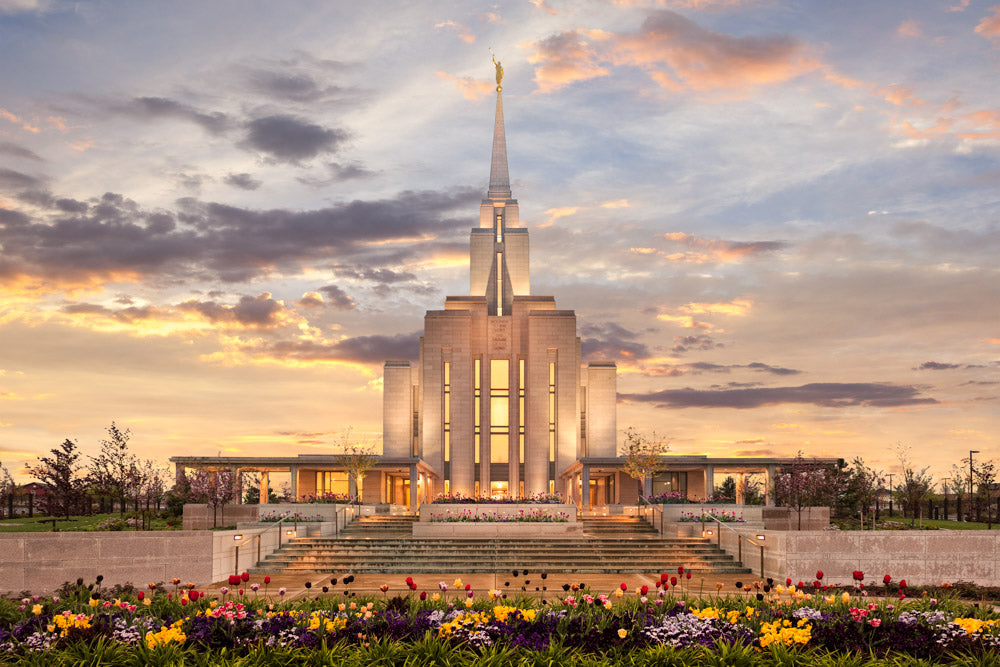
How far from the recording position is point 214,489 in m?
42.3

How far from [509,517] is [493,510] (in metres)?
1.11

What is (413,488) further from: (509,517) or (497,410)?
(509,517)

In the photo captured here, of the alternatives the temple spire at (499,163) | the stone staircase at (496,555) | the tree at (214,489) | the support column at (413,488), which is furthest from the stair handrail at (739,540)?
the temple spire at (499,163)

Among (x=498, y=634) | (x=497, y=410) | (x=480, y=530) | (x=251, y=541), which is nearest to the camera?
(x=498, y=634)

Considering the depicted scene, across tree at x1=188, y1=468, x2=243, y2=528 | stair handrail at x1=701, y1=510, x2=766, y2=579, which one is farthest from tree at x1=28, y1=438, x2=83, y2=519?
stair handrail at x1=701, y1=510, x2=766, y2=579

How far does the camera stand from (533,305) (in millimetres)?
72688

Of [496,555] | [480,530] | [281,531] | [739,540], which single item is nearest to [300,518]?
[281,531]

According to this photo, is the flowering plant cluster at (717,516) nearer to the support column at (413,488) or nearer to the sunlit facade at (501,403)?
the support column at (413,488)

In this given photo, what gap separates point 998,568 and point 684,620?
57.8 feet

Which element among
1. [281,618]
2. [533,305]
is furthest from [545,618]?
[533,305]

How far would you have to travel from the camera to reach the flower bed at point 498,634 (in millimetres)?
9570

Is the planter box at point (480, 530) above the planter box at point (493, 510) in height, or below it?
below

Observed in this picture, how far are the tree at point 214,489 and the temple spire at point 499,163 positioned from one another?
42.2 meters

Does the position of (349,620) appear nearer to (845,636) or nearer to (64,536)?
(845,636)
